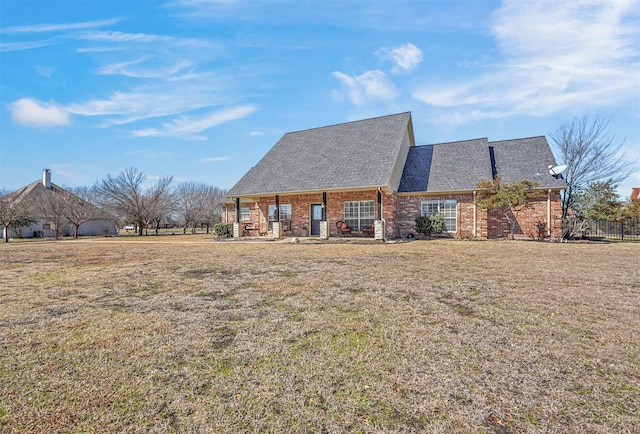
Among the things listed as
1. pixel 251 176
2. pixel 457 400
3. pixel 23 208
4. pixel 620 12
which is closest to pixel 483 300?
pixel 457 400

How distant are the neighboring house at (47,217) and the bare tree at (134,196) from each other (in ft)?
6.30

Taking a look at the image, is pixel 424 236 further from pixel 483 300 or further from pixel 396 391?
pixel 396 391

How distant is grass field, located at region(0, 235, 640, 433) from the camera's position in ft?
6.55

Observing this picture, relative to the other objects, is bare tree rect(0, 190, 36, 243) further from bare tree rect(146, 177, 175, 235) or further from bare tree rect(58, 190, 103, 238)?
bare tree rect(146, 177, 175, 235)

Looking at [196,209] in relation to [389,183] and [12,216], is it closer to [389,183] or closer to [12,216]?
[12,216]

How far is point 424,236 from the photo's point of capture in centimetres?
1638

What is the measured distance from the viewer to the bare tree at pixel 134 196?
100.0ft

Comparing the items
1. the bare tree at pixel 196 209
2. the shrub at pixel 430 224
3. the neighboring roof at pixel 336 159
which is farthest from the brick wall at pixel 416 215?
the bare tree at pixel 196 209

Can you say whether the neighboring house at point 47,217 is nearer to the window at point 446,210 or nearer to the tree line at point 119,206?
the tree line at point 119,206

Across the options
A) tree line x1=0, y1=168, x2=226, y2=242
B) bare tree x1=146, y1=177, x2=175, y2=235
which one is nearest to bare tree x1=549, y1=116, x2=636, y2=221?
tree line x1=0, y1=168, x2=226, y2=242

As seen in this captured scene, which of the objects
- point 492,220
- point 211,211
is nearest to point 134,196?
point 211,211

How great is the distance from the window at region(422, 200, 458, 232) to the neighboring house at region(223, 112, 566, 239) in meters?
0.05

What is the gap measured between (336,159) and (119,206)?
26702mm

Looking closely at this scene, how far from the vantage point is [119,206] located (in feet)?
105
